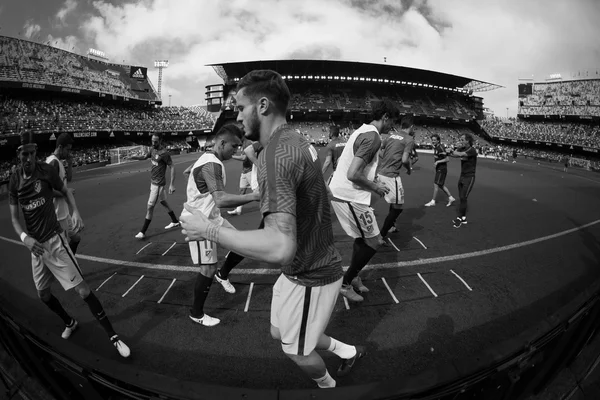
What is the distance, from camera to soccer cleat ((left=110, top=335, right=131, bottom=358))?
2.95 m

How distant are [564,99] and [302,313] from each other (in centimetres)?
7327

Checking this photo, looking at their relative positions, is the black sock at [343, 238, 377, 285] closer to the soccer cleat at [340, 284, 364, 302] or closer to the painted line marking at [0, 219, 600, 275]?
the soccer cleat at [340, 284, 364, 302]

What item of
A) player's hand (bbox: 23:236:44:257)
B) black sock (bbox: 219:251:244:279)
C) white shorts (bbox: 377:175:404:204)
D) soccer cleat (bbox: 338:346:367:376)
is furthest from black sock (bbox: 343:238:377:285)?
player's hand (bbox: 23:236:44:257)

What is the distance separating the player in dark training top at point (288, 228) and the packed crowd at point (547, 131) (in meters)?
51.7

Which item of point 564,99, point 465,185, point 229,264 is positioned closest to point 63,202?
point 229,264

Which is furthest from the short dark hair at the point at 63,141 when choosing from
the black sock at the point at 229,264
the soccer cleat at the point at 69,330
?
the black sock at the point at 229,264

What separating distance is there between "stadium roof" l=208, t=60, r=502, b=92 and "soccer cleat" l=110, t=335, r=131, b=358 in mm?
52646

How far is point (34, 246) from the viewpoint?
3.00 m

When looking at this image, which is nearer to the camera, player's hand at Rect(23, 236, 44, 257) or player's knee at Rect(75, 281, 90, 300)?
player's hand at Rect(23, 236, 44, 257)

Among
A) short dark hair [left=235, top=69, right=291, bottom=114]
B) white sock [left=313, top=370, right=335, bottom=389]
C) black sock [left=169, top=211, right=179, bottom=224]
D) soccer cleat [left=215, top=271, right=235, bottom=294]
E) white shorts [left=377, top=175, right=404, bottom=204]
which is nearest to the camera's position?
short dark hair [left=235, top=69, right=291, bottom=114]

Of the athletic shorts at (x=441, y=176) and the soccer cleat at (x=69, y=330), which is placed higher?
the athletic shorts at (x=441, y=176)

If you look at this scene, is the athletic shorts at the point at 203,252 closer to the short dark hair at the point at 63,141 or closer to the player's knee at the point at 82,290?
the player's knee at the point at 82,290

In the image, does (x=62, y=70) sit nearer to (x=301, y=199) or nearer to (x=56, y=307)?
(x=56, y=307)

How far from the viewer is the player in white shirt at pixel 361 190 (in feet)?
12.1
